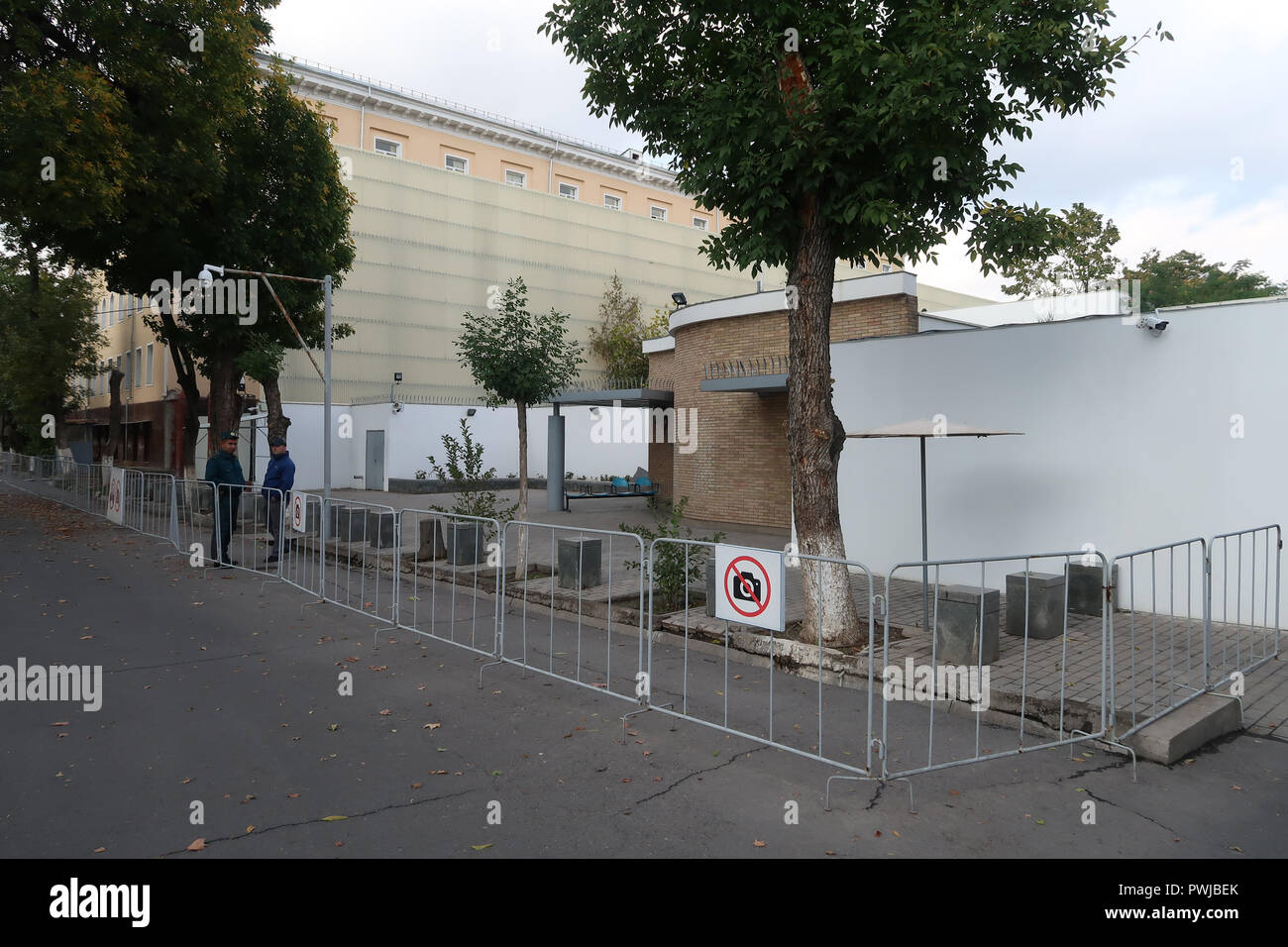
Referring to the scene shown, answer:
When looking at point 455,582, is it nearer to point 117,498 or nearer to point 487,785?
point 487,785

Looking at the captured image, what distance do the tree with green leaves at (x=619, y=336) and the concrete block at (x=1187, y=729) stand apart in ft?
119

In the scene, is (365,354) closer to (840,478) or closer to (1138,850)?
(840,478)

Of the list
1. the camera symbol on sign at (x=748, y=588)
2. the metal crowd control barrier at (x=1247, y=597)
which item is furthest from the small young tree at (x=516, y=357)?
the metal crowd control barrier at (x=1247, y=597)

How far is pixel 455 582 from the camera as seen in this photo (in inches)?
407

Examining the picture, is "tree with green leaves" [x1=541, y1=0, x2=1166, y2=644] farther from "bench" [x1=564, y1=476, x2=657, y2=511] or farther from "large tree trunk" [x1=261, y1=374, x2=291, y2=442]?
"large tree trunk" [x1=261, y1=374, x2=291, y2=442]

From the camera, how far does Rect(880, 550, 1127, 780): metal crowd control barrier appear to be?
5473 mm

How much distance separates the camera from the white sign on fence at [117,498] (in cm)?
1833

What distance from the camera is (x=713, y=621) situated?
8.83m

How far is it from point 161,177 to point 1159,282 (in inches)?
→ 1479

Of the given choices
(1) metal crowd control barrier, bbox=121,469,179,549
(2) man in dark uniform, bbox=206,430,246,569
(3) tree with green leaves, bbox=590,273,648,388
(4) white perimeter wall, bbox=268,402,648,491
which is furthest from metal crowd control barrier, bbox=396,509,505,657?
(3) tree with green leaves, bbox=590,273,648,388

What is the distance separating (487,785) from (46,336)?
1522 inches

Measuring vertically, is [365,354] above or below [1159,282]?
below
